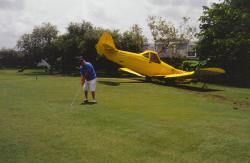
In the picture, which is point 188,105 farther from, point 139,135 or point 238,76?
point 238,76

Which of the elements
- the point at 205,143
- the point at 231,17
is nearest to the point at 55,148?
the point at 205,143

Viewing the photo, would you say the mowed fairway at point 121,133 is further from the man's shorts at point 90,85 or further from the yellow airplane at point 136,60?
the yellow airplane at point 136,60

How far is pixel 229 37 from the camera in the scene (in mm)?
27891

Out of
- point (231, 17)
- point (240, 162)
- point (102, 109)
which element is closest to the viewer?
point (240, 162)

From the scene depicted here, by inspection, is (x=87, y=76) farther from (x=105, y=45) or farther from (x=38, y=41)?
(x=38, y=41)

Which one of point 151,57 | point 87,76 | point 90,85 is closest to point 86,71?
point 87,76

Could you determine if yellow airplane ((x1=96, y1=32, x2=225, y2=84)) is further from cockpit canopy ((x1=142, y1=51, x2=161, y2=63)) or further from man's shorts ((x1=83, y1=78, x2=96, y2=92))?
man's shorts ((x1=83, y1=78, x2=96, y2=92))

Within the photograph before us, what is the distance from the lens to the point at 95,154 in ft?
21.9

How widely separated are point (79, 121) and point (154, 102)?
17.1 ft

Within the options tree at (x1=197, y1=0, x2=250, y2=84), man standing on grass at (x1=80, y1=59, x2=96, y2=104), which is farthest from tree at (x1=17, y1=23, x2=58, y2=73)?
man standing on grass at (x1=80, y1=59, x2=96, y2=104)

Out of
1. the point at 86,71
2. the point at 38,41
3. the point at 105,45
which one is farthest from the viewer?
the point at 38,41

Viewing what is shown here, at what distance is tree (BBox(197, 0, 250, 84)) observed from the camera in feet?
87.9

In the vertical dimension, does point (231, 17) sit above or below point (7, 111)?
above

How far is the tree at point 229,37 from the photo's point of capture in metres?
26.8
